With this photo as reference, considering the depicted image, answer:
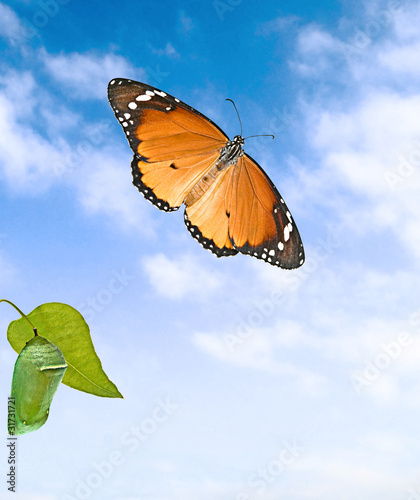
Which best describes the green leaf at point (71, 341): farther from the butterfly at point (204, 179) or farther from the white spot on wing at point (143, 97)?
the white spot on wing at point (143, 97)

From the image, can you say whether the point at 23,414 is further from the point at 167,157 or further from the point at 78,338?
the point at 167,157

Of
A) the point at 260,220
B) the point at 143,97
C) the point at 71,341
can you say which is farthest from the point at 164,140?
the point at 71,341

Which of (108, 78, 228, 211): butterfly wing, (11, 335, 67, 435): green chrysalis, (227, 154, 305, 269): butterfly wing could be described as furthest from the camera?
(227, 154, 305, 269): butterfly wing

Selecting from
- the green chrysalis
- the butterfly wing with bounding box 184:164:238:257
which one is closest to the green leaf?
the green chrysalis

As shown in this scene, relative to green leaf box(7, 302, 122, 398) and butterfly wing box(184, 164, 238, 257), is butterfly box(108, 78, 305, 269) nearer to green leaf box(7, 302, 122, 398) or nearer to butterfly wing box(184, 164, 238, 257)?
butterfly wing box(184, 164, 238, 257)

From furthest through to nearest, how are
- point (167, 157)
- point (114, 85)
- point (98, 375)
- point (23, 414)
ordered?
point (167, 157)
point (114, 85)
point (98, 375)
point (23, 414)

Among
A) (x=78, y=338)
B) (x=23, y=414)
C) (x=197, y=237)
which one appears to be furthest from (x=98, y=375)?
(x=197, y=237)
